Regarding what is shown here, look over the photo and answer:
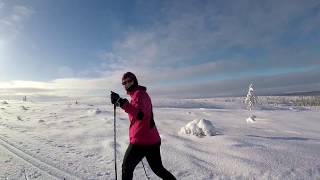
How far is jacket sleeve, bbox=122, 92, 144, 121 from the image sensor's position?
5.29m

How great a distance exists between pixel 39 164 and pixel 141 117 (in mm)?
4517

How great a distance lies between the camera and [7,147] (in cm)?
1113

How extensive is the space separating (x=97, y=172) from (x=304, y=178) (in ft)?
14.4

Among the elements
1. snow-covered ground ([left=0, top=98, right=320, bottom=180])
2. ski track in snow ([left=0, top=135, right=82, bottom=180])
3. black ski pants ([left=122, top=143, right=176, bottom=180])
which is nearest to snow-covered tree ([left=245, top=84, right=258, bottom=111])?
snow-covered ground ([left=0, top=98, right=320, bottom=180])

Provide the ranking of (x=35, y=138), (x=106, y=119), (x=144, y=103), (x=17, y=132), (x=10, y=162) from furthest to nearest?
1. (x=106, y=119)
2. (x=17, y=132)
3. (x=35, y=138)
4. (x=10, y=162)
5. (x=144, y=103)

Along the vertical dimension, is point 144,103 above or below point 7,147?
above

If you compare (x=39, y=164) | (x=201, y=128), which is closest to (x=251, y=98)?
(x=201, y=128)

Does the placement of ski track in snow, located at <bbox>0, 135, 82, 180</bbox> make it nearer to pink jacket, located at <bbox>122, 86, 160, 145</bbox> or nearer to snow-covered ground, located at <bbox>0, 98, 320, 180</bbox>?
snow-covered ground, located at <bbox>0, 98, 320, 180</bbox>

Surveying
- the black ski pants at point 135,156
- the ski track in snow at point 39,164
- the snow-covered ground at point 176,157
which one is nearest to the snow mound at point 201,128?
the snow-covered ground at point 176,157

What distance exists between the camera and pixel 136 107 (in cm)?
533

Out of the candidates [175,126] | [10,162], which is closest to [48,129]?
[175,126]

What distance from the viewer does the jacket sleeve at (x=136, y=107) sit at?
17.4 feet

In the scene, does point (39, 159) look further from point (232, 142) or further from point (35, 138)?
point (232, 142)

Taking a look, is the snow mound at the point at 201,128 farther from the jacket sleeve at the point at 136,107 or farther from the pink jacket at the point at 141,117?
the jacket sleeve at the point at 136,107
